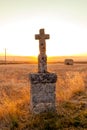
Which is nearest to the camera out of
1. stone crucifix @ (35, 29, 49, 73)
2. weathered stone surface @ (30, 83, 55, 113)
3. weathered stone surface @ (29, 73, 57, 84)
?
weathered stone surface @ (29, 73, 57, 84)

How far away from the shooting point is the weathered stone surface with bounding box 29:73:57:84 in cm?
987

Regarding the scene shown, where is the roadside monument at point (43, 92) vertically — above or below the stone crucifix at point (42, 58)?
below

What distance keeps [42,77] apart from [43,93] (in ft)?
1.63

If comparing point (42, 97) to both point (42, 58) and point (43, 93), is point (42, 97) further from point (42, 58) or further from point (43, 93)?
point (42, 58)

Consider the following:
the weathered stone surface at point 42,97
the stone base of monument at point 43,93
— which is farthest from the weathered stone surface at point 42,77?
the weathered stone surface at point 42,97

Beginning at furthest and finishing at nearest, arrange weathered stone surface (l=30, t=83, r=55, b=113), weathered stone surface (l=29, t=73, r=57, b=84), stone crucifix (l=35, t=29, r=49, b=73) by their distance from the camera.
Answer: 1. stone crucifix (l=35, t=29, r=49, b=73)
2. weathered stone surface (l=30, t=83, r=55, b=113)
3. weathered stone surface (l=29, t=73, r=57, b=84)

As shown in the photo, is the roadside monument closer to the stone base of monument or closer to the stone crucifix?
the stone base of monument

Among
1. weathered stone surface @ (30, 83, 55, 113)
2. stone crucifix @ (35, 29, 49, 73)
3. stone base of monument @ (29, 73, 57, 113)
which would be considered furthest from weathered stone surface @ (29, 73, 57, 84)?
stone crucifix @ (35, 29, 49, 73)

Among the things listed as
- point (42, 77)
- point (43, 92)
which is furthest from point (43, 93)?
point (42, 77)

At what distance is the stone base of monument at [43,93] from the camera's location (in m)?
9.93

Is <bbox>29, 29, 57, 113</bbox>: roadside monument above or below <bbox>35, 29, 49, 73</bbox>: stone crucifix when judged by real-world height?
below

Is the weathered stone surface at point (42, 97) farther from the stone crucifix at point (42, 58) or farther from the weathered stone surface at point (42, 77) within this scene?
the stone crucifix at point (42, 58)

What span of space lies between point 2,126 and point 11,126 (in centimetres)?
42

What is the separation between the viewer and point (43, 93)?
10.0 metres
